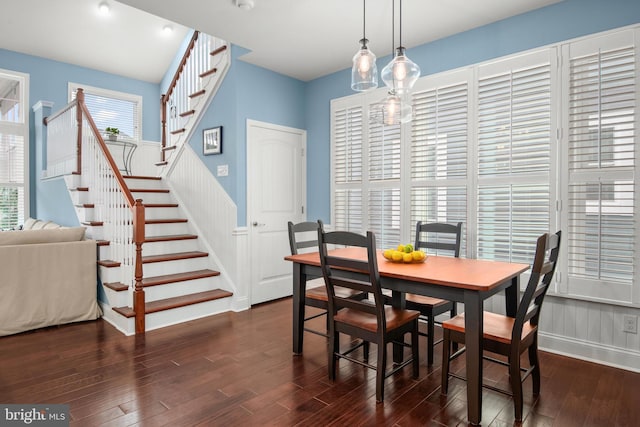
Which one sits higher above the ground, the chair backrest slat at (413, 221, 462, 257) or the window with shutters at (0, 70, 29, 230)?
the window with shutters at (0, 70, 29, 230)

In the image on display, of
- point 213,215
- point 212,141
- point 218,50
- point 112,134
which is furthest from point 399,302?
point 112,134

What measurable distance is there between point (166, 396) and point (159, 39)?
5.80 m

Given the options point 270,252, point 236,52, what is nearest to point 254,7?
point 236,52

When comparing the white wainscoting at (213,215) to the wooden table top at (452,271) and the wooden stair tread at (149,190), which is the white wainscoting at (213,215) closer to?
the wooden stair tread at (149,190)

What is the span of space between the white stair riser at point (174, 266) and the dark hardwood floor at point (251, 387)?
866 millimetres

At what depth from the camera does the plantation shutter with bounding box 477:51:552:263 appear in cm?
319

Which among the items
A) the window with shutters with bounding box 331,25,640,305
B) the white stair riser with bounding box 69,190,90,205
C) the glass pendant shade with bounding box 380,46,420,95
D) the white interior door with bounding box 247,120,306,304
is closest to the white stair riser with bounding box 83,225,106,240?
the white stair riser with bounding box 69,190,90,205

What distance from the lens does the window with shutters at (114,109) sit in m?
6.37

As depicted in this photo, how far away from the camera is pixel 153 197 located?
5172 mm

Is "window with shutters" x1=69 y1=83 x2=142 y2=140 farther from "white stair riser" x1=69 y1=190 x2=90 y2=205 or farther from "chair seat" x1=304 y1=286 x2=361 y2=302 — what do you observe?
"chair seat" x1=304 y1=286 x2=361 y2=302

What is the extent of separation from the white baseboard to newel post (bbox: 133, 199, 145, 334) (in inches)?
139

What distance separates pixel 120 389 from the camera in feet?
8.23

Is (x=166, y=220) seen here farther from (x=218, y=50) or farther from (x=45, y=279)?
(x=218, y=50)

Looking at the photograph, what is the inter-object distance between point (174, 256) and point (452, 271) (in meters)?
3.17
